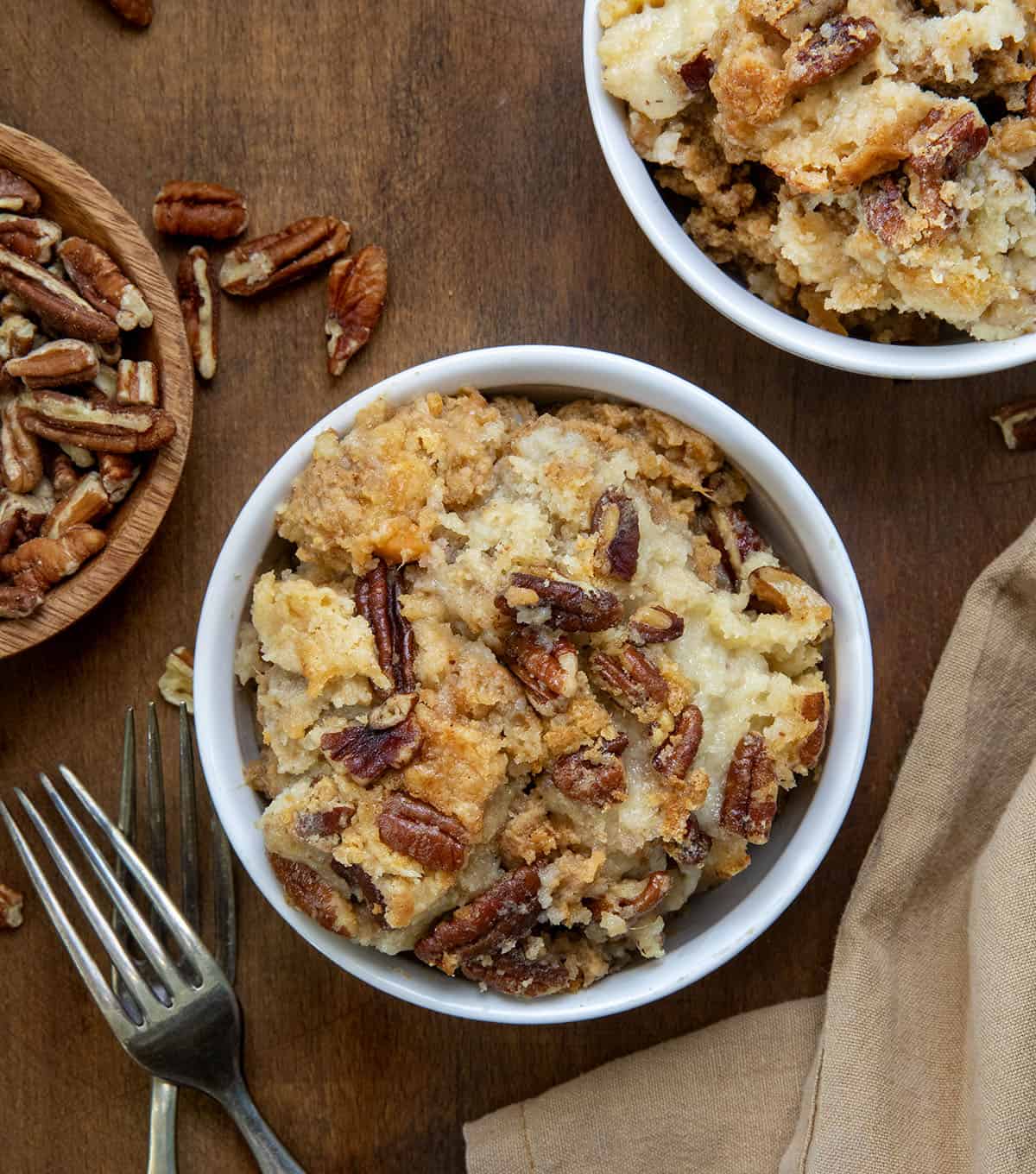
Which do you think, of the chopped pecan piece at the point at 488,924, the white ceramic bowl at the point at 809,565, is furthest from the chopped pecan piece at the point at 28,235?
the chopped pecan piece at the point at 488,924

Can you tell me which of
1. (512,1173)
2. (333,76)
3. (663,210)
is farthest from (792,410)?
(512,1173)

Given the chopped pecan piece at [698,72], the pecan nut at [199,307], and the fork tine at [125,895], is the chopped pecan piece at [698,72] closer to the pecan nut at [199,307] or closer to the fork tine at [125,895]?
the pecan nut at [199,307]

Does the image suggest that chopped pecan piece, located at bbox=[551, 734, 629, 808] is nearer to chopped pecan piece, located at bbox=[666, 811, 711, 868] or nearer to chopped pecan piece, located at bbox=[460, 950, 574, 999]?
chopped pecan piece, located at bbox=[666, 811, 711, 868]

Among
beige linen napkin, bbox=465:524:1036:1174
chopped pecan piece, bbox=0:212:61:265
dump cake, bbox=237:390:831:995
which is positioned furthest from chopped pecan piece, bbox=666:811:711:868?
chopped pecan piece, bbox=0:212:61:265

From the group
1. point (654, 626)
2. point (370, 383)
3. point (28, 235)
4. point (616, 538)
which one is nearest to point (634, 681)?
point (654, 626)

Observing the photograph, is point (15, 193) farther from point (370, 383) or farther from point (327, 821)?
point (327, 821)

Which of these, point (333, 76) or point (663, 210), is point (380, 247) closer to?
point (333, 76)

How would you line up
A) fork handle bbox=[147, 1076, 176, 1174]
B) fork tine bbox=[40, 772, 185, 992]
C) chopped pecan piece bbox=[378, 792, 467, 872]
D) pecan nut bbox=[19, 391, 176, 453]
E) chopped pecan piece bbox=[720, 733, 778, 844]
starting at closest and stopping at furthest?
chopped pecan piece bbox=[378, 792, 467, 872], chopped pecan piece bbox=[720, 733, 778, 844], pecan nut bbox=[19, 391, 176, 453], fork tine bbox=[40, 772, 185, 992], fork handle bbox=[147, 1076, 176, 1174]
